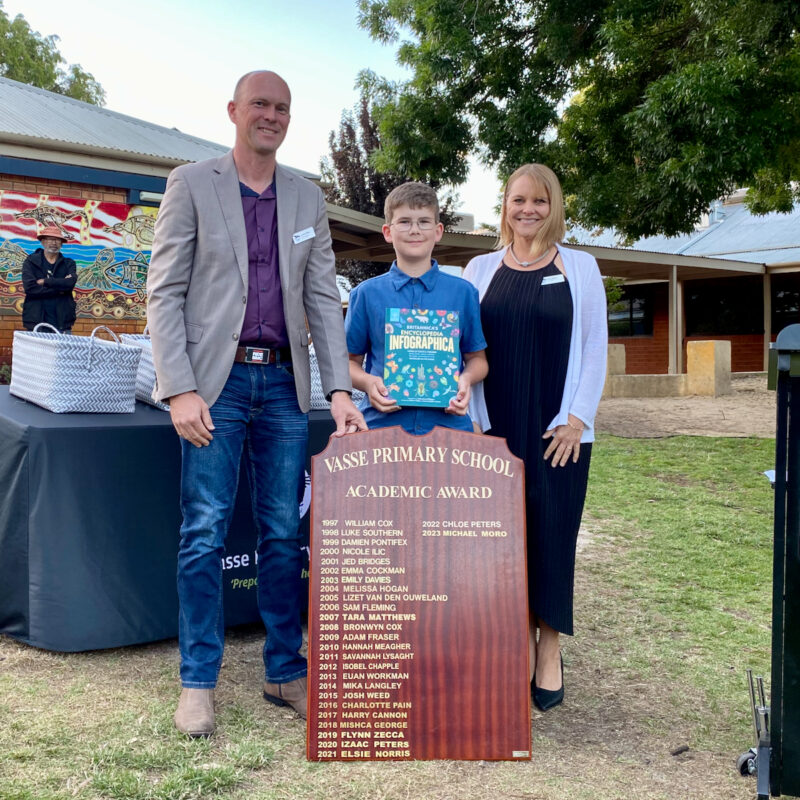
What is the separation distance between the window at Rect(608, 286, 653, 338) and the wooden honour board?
22.7m

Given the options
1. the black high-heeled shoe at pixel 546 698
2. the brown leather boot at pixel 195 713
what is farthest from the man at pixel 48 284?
the black high-heeled shoe at pixel 546 698

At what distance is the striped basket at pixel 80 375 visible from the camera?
3.23 metres

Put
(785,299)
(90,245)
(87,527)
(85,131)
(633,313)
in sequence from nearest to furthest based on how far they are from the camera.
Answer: (87,527), (90,245), (85,131), (785,299), (633,313)

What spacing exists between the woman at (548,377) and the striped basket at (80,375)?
152cm

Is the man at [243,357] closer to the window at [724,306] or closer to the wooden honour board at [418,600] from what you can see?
the wooden honour board at [418,600]

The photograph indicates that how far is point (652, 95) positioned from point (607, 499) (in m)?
4.77

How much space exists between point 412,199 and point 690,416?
1091cm

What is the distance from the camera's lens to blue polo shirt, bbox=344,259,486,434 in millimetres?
2809

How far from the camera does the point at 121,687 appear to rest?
3.00 metres

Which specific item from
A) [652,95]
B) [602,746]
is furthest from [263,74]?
[652,95]

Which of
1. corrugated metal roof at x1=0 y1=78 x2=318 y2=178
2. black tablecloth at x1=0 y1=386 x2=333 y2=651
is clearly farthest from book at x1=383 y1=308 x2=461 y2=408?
corrugated metal roof at x1=0 y1=78 x2=318 y2=178

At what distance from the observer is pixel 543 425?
9.50 ft

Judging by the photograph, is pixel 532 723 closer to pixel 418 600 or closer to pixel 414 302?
pixel 418 600

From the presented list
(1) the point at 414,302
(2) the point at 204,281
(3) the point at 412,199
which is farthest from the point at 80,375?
(3) the point at 412,199
